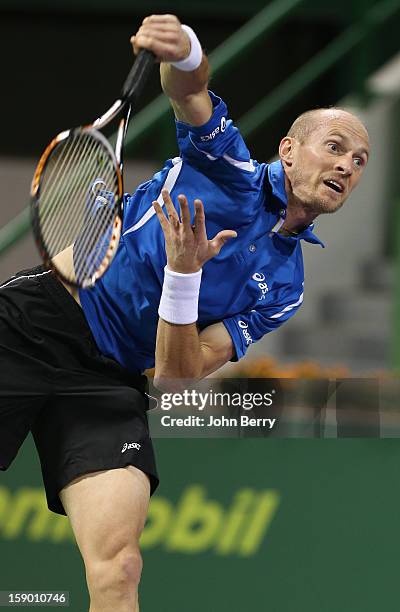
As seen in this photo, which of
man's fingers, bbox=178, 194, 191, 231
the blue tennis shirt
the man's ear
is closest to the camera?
man's fingers, bbox=178, 194, 191, 231

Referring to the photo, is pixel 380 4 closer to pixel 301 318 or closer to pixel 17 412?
pixel 301 318

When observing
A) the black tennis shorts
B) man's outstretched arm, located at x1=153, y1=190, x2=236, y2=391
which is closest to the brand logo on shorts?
the black tennis shorts

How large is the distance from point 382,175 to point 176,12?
1.90 meters

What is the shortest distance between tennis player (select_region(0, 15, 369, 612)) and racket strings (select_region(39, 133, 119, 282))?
0.14 metres

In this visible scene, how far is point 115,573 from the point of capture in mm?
3486

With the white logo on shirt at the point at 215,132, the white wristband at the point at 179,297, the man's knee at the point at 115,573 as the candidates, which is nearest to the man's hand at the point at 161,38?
the white logo on shirt at the point at 215,132

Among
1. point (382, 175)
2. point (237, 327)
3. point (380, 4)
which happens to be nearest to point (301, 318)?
point (382, 175)

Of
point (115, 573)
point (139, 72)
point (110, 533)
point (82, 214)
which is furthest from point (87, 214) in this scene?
point (115, 573)

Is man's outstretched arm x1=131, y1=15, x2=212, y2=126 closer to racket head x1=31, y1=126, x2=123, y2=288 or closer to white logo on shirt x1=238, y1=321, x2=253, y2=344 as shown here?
racket head x1=31, y1=126, x2=123, y2=288

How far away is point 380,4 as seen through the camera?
789 centimetres

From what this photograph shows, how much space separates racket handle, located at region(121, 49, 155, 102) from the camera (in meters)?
3.14

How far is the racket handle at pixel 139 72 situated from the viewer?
10.3ft

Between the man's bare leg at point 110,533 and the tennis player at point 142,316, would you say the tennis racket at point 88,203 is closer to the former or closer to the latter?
the tennis player at point 142,316

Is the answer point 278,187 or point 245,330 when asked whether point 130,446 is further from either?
point 278,187
